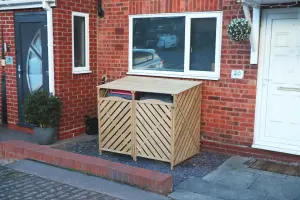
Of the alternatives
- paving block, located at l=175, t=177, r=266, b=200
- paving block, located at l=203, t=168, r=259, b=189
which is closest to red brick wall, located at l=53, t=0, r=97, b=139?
paving block, located at l=175, t=177, r=266, b=200

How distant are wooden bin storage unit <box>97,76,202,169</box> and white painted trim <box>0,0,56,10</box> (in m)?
1.78

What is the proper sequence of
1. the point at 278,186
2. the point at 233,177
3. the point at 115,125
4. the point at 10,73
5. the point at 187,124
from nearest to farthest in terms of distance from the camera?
the point at 278,186 < the point at 233,177 < the point at 187,124 < the point at 115,125 < the point at 10,73

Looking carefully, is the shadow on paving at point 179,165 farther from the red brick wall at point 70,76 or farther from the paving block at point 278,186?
the paving block at point 278,186

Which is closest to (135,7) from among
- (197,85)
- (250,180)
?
(197,85)

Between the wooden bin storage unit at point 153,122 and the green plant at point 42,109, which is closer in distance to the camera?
the wooden bin storage unit at point 153,122

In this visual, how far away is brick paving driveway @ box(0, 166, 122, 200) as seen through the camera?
14.1ft

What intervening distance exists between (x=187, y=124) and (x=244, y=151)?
1059 millimetres

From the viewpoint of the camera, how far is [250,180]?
4852mm

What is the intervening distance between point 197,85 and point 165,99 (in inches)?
27.9

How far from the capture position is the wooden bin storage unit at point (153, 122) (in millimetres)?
5227

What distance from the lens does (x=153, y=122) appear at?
5348 mm

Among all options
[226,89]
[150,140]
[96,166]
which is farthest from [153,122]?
[226,89]

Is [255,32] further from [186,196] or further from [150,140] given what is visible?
[186,196]

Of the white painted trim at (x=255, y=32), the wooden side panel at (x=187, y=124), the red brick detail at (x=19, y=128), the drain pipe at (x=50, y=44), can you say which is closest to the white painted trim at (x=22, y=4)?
the drain pipe at (x=50, y=44)
